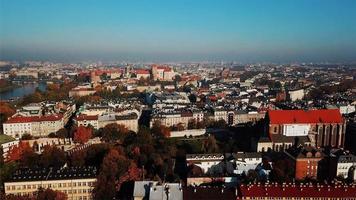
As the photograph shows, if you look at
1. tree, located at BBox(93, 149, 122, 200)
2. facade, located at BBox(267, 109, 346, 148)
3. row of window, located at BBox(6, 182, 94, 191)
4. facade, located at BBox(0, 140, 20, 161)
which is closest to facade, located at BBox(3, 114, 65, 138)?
facade, located at BBox(0, 140, 20, 161)

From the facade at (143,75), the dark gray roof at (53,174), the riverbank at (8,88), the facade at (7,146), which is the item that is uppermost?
the facade at (143,75)

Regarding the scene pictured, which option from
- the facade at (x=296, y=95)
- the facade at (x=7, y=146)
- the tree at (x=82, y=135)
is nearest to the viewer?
the facade at (x=7, y=146)

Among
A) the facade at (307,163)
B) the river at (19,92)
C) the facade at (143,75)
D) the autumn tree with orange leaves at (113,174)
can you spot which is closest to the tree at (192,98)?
the river at (19,92)

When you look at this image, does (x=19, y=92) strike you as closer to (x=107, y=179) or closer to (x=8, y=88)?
(x=8, y=88)

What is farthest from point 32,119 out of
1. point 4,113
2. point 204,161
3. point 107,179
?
point 204,161

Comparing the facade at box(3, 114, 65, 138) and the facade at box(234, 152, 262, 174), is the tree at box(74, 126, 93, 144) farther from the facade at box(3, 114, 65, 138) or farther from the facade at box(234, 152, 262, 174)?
the facade at box(234, 152, 262, 174)

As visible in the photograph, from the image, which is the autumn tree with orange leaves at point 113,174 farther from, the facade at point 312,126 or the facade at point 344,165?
the facade at point 312,126
